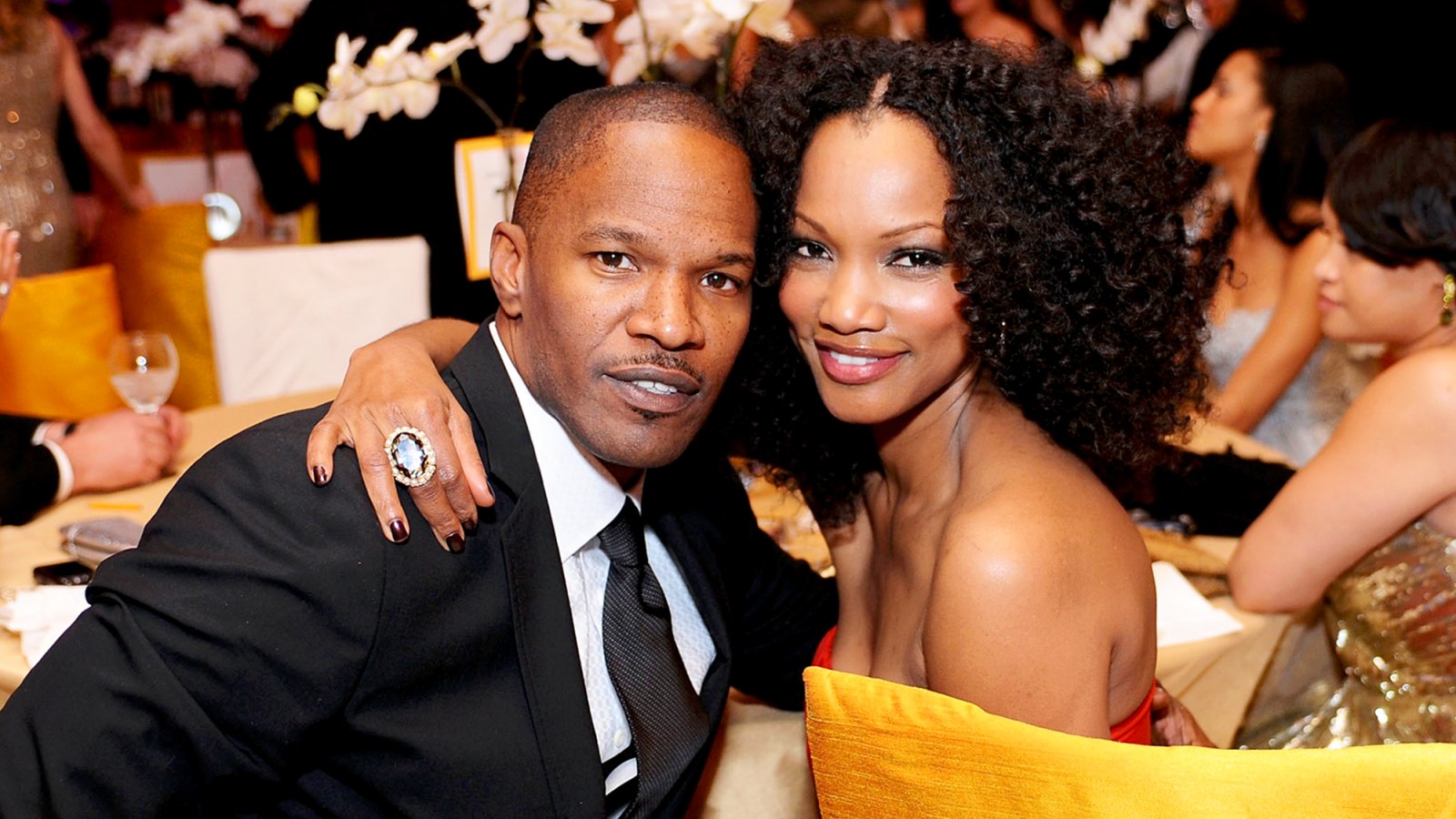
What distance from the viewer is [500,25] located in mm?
2035

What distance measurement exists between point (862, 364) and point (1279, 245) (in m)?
2.66

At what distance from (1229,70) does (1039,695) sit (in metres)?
3.06

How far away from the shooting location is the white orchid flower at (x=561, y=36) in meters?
2.00

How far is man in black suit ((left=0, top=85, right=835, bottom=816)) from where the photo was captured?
111 cm

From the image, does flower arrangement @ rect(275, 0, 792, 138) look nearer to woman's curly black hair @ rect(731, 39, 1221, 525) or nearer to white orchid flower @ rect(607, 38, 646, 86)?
white orchid flower @ rect(607, 38, 646, 86)

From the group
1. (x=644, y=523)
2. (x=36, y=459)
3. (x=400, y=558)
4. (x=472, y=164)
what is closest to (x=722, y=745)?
(x=644, y=523)

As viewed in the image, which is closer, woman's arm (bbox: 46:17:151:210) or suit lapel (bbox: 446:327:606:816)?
suit lapel (bbox: 446:327:606:816)

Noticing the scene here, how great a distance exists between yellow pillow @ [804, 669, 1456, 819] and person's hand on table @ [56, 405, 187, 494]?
176 centimetres

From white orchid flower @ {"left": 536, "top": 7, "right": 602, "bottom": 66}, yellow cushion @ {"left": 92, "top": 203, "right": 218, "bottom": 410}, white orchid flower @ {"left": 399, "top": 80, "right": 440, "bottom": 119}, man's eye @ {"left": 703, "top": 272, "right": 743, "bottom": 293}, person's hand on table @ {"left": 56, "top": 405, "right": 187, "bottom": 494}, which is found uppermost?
white orchid flower @ {"left": 536, "top": 7, "right": 602, "bottom": 66}

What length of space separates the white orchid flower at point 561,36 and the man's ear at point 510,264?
0.65 m

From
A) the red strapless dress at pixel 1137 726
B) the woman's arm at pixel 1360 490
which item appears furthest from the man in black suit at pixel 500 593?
the woman's arm at pixel 1360 490

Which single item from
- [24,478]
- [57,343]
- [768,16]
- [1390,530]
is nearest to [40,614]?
[24,478]

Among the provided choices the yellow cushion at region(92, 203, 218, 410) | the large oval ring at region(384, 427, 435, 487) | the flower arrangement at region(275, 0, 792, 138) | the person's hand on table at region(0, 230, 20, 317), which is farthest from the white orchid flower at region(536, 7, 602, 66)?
the yellow cushion at region(92, 203, 218, 410)

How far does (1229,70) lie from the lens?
3760 millimetres
